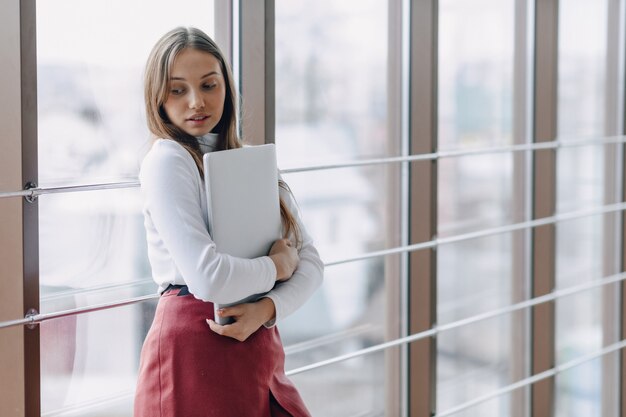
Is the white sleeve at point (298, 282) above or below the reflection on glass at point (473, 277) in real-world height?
above

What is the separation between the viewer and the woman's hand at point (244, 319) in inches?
50.5

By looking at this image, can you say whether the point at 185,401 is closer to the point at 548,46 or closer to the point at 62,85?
the point at 62,85

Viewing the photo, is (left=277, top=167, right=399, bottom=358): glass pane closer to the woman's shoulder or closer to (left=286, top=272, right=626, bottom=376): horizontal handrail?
(left=286, top=272, right=626, bottom=376): horizontal handrail

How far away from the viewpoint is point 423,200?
2.14 metres

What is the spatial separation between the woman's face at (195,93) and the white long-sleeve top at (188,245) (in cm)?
6

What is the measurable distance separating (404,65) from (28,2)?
3.22 feet

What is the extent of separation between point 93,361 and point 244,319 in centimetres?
44

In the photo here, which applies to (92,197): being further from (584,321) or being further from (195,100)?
(584,321)

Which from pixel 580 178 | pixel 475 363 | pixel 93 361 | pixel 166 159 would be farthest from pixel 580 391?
pixel 166 159

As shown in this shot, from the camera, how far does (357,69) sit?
2039 millimetres

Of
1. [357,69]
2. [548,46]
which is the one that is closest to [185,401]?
[357,69]

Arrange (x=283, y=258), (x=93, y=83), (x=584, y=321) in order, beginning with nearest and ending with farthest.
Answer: (x=283, y=258) < (x=93, y=83) < (x=584, y=321)

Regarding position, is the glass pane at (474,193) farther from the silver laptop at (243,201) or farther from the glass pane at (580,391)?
the silver laptop at (243,201)

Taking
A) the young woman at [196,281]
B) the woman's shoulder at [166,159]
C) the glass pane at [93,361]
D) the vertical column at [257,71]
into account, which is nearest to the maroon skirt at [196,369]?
the young woman at [196,281]
